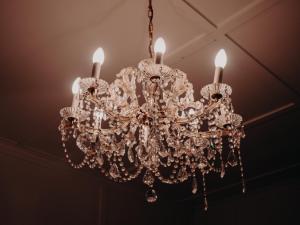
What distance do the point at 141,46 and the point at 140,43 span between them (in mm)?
27

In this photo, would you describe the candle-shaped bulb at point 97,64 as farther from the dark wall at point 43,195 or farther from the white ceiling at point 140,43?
the dark wall at point 43,195

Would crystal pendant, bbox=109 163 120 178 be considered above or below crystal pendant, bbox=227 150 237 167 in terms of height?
below

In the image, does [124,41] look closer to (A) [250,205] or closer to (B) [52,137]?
(B) [52,137]

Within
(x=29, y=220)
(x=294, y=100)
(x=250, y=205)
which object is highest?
(x=294, y=100)

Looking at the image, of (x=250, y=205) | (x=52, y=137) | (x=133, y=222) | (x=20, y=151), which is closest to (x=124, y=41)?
(x=52, y=137)

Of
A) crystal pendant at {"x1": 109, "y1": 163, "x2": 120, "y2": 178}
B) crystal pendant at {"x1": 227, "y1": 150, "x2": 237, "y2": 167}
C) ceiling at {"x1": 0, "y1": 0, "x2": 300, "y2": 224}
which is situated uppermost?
ceiling at {"x1": 0, "y1": 0, "x2": 300, "y2": 224}

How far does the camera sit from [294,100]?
3.31 m

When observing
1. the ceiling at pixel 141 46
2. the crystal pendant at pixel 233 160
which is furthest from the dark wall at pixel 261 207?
the ceiling at pixel 141 46

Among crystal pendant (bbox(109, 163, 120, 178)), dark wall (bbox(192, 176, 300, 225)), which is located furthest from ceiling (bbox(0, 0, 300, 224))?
dark wall (bbox(192, 176, 300, 225))

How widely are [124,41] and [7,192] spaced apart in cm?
182

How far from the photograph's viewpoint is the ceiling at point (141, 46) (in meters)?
2.49

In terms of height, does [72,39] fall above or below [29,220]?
above

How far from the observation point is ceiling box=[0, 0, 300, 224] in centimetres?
249

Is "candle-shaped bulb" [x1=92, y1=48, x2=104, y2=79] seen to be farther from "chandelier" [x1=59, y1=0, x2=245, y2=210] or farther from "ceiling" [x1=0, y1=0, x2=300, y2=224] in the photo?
"ceiling" [x1=0, y1=0, x2=300, y2=224]
